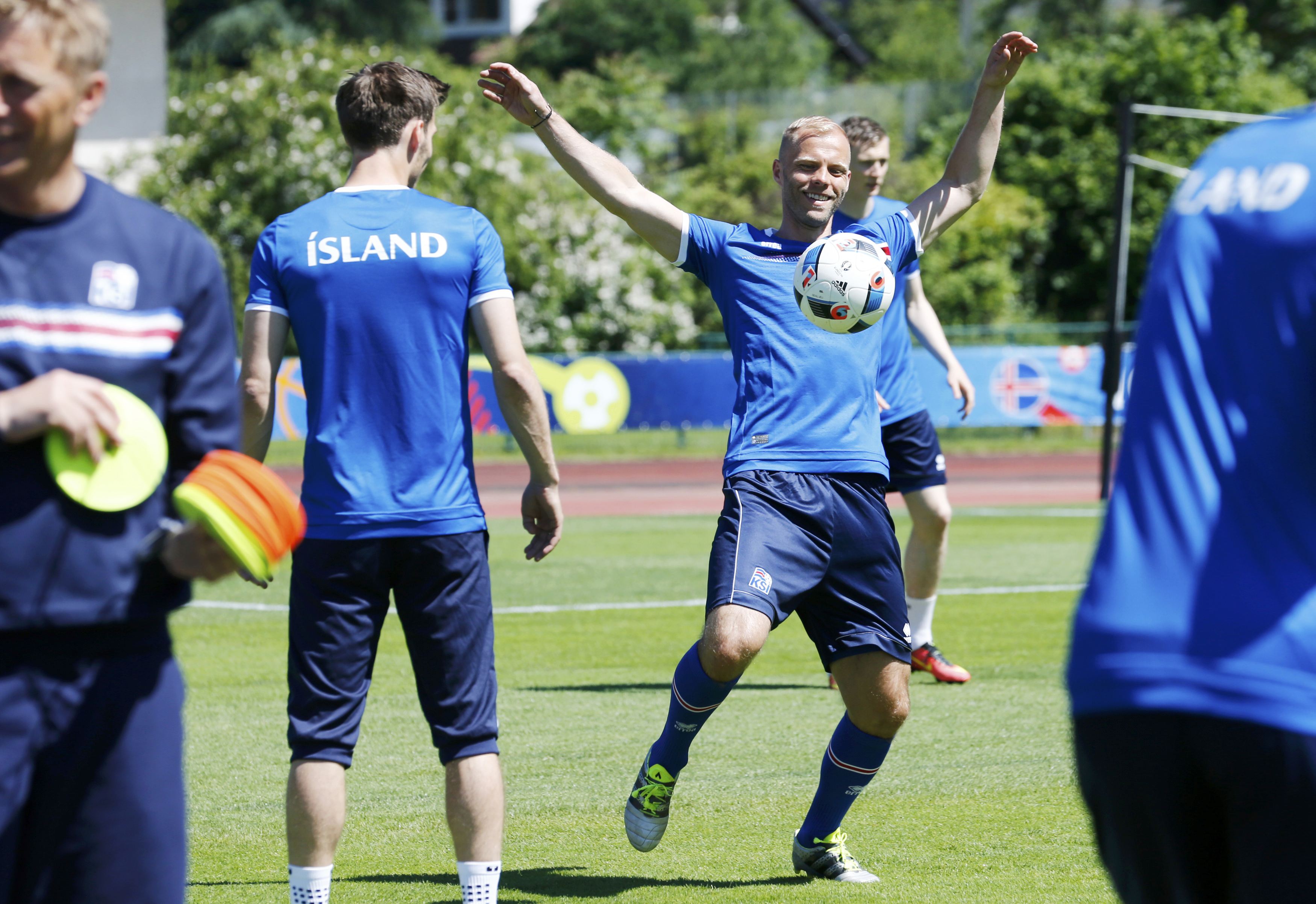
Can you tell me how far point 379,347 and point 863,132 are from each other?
414cm

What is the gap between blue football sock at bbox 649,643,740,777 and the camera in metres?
4.77

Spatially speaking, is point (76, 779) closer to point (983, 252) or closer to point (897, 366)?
point (897, 366)

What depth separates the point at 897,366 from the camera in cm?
753

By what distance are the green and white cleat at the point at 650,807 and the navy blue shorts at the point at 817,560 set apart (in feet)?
1.90

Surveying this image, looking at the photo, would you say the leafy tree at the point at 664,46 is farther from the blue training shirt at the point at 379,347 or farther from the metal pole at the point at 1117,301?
the blue training shirt at the point at 379,347

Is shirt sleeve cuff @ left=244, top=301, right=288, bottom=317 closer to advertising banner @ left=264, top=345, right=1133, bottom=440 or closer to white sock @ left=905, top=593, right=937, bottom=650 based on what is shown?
white sock @ left=905, top=593, right=937, bottom=650

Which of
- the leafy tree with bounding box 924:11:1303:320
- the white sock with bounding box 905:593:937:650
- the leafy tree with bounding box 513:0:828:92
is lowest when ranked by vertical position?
the white sock with bounding box 905:593:937:650

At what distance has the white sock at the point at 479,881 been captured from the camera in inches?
157

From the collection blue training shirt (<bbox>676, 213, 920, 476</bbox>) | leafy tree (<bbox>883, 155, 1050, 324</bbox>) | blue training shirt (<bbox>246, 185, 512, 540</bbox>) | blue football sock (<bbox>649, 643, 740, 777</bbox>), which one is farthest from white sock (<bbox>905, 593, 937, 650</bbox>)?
leafy tree (<bbox>883, 155, 1050, 324</bbox>)

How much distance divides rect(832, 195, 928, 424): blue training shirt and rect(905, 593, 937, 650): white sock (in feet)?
3.44

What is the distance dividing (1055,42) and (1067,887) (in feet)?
131

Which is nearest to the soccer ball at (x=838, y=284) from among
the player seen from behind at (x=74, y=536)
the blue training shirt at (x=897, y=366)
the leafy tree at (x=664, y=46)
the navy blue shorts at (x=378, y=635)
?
the navy blue shorts at (x=378, y=635)

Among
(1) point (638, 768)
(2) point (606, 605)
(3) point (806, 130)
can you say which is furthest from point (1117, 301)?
(3) point (806, 130)

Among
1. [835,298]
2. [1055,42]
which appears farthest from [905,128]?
[835,298]
